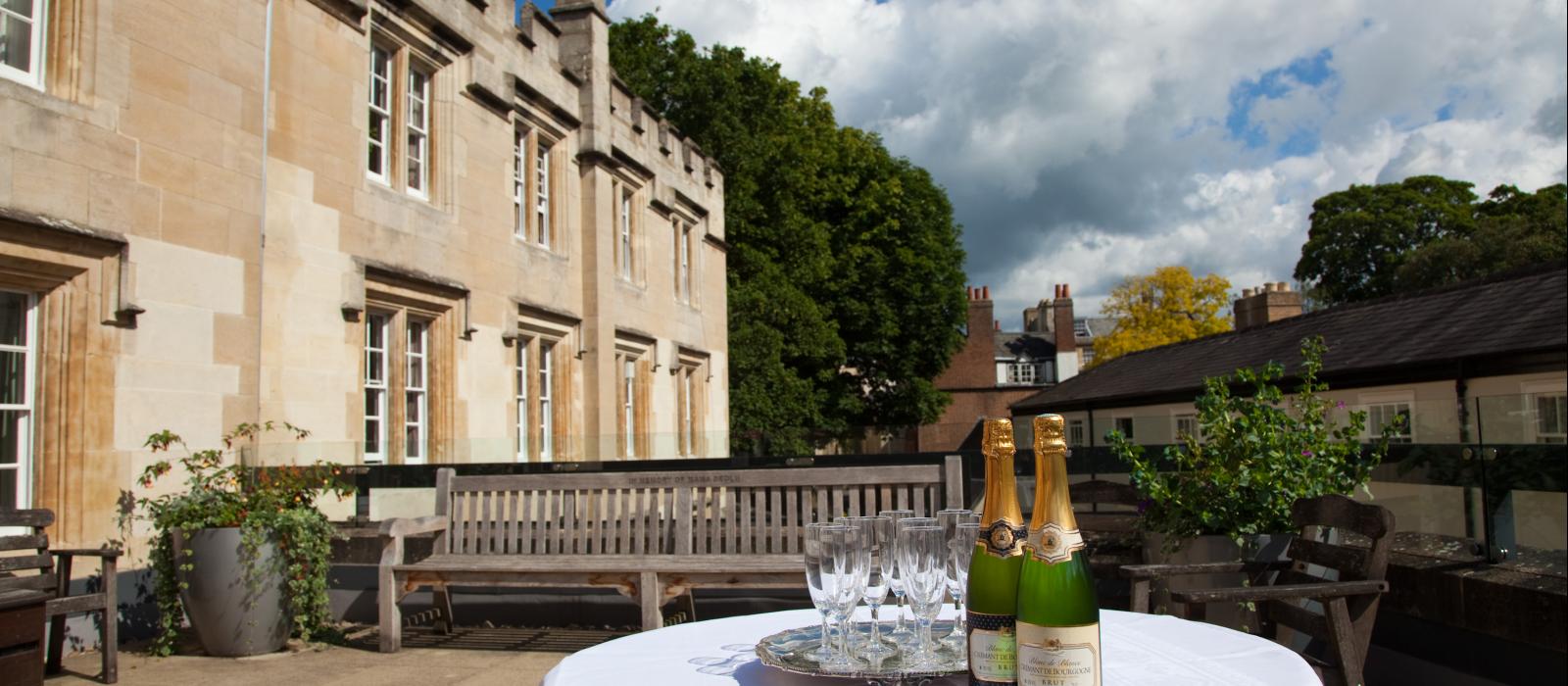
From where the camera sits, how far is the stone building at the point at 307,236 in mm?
7125

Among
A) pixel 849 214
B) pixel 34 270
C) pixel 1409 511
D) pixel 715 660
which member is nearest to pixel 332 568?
pixel 34 270

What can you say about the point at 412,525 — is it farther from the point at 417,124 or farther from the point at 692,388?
the point at 692,388

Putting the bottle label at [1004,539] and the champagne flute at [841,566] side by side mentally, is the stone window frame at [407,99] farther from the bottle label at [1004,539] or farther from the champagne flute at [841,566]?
the bottle label at [1004,539]

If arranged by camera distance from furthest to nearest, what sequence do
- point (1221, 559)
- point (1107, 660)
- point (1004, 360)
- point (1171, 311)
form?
point (1004, 360) < point (1171, 311) < point (1221, 559) < point (1107, 660)

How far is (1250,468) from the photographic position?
4605 mm

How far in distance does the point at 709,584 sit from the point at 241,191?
538 centimetres

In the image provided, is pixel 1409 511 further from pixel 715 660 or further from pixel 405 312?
pixel 405 312

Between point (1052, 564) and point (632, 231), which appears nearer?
point (1052, 564)

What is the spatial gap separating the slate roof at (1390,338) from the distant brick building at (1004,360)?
13738 mm

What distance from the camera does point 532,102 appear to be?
A: 47.5ft

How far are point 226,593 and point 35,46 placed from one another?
3.90 m

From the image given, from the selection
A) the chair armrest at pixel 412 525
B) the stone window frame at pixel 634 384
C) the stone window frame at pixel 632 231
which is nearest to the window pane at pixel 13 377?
the chair armrest at pixel 412 525

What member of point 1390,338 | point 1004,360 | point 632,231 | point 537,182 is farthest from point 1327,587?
point 1004,360

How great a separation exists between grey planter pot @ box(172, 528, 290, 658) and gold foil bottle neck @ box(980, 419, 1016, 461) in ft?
19.2
